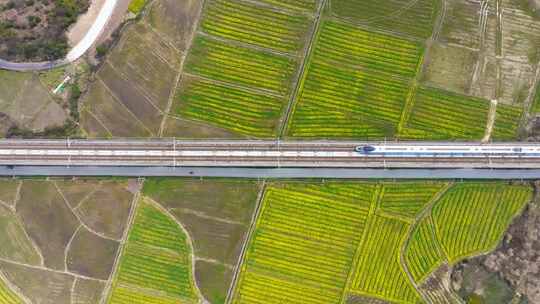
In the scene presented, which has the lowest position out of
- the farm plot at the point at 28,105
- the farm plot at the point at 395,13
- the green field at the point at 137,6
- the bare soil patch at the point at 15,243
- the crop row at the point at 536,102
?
the bare soil patch at the point at 15,243

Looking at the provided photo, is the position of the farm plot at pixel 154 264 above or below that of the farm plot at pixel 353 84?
below

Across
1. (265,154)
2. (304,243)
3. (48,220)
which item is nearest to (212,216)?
(265,154)

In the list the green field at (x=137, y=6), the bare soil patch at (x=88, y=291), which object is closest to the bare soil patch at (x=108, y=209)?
the bare soil patch at (x=88, y=291)

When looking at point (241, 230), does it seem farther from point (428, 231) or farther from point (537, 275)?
point (537, 275)

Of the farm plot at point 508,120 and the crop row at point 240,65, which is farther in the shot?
the crop row at point 240,65

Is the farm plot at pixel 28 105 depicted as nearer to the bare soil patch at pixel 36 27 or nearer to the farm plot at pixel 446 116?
the bare soil patch at pixel 36 27

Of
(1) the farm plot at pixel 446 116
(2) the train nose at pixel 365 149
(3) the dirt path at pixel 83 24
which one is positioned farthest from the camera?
(3) the dirt path at pixel 83 24

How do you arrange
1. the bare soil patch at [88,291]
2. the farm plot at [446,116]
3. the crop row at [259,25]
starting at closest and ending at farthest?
the bare soil patch at [88,291], the farm plot at [446,116], the crop row at [259,25]

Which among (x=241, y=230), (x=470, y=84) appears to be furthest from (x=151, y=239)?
(x=470, y=84)

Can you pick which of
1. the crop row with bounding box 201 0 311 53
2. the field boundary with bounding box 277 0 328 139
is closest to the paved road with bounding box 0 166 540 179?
the field boundary with bounding box 277 0 328 139
